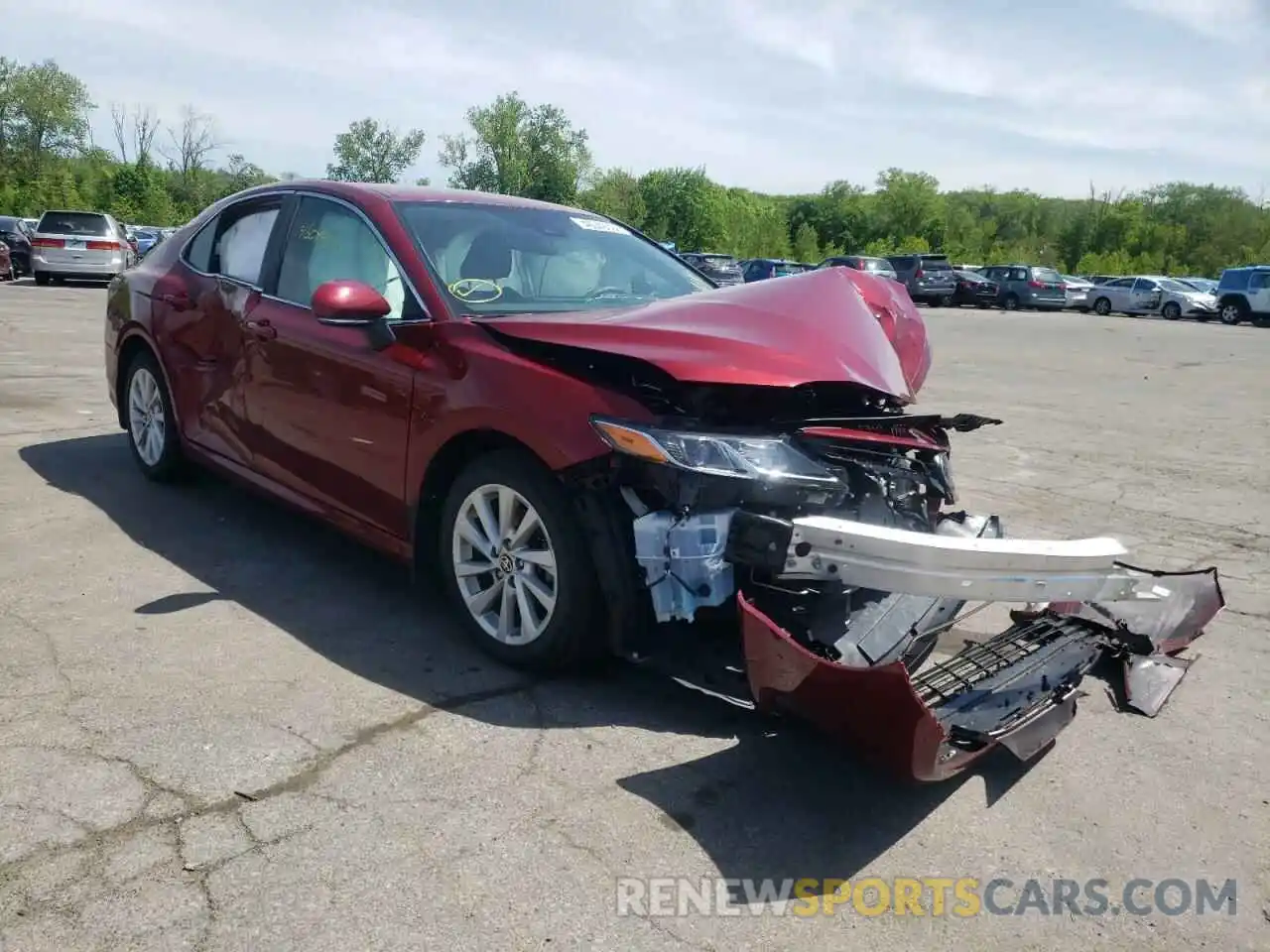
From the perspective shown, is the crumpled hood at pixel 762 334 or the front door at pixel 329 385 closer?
the crumpled hood at pixel 762 334

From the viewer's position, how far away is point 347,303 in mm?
3781

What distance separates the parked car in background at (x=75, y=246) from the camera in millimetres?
23500

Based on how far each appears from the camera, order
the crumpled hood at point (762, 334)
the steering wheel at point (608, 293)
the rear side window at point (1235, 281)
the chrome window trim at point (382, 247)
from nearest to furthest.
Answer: the crumpled hood at point (762, 334), the chrome window trim at point (382, 247), the steering wheel at point (608, 293), the rear side window at point (1235, 281)

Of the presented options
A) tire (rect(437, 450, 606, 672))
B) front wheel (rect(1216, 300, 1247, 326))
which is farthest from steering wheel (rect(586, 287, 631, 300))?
front wheel (rect(1216, 300, 1247, 326))

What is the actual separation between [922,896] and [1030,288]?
4025cm

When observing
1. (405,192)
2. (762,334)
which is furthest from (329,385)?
(762,334)

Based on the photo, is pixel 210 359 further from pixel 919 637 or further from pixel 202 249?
pixel 919 637

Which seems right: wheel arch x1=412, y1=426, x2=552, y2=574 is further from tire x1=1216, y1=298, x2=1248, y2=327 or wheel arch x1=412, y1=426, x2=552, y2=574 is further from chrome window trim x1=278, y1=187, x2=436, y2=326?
tire x1=1216, y1=298, x2=1248, y2=327

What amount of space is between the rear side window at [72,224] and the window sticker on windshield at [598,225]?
22.5 metres

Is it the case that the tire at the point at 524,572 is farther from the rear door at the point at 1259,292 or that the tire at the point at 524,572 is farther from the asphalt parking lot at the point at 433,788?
the rear door at the point at 1259,292

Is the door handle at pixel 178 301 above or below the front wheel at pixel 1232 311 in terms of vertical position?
below

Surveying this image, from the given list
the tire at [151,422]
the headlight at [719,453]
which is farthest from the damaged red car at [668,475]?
the tire at [151,422]

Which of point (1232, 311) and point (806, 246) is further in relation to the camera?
point (806, 246)

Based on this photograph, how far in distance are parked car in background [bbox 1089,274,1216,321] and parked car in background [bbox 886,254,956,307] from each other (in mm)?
5465
